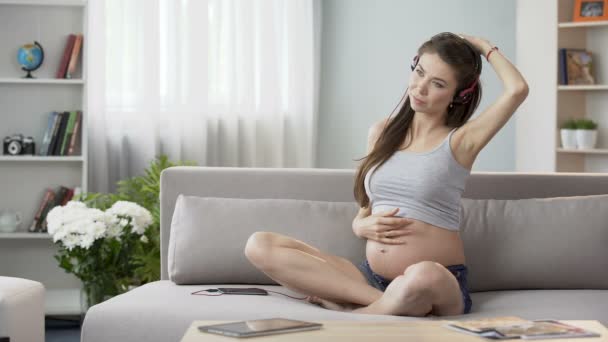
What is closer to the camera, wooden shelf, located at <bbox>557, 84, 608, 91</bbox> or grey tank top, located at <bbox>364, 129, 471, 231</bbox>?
grey tank top, located at <bbox>364, 129, 471, 231</bbox>

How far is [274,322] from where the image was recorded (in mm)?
1872

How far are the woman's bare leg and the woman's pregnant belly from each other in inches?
3.7

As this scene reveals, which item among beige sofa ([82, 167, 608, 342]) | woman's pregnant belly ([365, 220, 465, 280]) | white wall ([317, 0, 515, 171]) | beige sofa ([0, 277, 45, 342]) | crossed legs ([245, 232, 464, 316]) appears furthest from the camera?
white wall ([317, 0, 515, 171])

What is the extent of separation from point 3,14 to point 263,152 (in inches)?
61.1

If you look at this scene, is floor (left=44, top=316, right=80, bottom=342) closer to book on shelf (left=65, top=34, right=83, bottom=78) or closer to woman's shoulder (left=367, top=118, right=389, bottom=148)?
book on shelf (left=65, top=34, right=83, bottom=78)

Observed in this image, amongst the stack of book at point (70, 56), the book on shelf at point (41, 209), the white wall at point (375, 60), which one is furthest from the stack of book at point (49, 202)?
the white wall at point (375, 60)

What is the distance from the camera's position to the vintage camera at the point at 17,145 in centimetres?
440

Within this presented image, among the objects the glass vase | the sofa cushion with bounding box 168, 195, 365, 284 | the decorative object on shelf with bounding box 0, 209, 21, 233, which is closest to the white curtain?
the decorative object on shelf with bounding box 0, 209, 21, 233

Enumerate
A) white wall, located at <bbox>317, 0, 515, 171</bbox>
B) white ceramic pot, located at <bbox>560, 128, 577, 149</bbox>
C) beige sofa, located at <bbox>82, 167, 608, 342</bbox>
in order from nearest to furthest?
beige sofa, located at <bbox>82, 167, 608, 342</bbox>, white ceramic pot, located at <bbox>560, 128, 577, 149</bbox>, white wall, located at <bbox>317, 0, 515, 171</bbox>

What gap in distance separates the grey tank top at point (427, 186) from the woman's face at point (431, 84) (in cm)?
11

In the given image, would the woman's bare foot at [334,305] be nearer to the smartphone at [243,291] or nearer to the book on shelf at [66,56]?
the smartphone at [243,291]

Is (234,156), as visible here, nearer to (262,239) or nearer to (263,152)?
(263,152)

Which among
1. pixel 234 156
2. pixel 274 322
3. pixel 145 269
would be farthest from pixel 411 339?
pixel 234 156

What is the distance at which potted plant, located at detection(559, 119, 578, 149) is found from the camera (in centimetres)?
483
